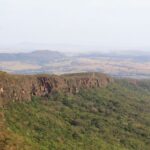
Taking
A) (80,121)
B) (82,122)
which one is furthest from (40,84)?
(82,122)

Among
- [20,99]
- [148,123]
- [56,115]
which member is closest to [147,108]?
[148,123]

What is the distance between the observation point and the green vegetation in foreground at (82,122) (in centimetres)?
9288

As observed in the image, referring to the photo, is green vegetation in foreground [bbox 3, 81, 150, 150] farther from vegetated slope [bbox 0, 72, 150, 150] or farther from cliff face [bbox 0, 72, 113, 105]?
cliff face [bbox 0, 72, 113, 105]

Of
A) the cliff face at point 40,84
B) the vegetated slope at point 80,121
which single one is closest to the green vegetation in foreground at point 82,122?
the vegetated slope at point 80,121

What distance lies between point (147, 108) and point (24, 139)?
53.7 meters

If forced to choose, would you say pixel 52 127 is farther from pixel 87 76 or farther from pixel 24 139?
pixel 87 76

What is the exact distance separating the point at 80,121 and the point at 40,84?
12.6 metres

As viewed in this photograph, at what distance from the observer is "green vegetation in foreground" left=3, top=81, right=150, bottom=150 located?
92875 mm

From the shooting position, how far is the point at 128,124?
11388 cm

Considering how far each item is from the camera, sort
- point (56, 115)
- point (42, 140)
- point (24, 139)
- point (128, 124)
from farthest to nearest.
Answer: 1. point (128, 124)
2. point (56, 115)
3. point (42, 140)
4. point (24, 139)

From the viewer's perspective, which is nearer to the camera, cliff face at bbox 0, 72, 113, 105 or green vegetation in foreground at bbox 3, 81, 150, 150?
green vegetation in foreground at bbox 3, 81, 150, 150

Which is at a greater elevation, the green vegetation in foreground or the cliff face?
the cliff face

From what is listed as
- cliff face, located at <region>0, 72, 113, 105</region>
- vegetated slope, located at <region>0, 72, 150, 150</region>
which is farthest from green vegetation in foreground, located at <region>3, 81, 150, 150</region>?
cliff face, located at <region>0, 72, 113, 105</region>

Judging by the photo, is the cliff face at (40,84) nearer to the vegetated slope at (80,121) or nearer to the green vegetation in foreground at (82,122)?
the vegetated slope at (80,121)
